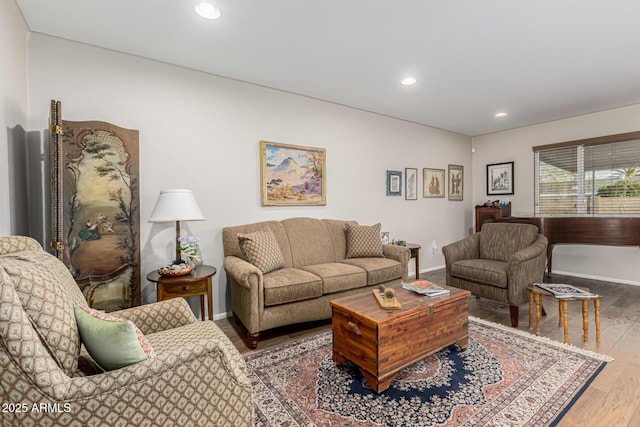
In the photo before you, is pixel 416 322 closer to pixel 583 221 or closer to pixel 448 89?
pixel 448 89

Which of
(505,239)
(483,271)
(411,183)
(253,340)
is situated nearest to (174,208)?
(253,340)

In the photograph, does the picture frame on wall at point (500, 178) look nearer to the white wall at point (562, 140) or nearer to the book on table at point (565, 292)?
the white wall at point (562, 140)

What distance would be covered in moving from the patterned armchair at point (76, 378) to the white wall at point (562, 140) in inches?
217

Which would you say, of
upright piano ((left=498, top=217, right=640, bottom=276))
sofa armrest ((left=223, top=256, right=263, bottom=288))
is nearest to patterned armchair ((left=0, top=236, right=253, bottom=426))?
sofa armrest ((left=223, top=256, right=263, bottom=288))

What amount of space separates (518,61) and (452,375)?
111 inches

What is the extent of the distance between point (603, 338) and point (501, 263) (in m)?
1.01

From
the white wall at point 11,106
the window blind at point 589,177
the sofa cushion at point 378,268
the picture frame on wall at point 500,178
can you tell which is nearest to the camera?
the white wall at point 11,106

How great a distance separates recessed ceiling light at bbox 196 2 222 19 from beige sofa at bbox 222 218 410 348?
1.77 metres

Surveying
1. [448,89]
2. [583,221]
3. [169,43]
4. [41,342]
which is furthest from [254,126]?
[583,221]

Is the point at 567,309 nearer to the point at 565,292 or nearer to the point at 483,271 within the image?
the point at 565,292

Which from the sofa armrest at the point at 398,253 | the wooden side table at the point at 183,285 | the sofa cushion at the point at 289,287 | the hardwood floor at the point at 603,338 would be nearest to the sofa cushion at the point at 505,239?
the hardwood floor at the point at 603,338

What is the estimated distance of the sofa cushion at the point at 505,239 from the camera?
11.2ft

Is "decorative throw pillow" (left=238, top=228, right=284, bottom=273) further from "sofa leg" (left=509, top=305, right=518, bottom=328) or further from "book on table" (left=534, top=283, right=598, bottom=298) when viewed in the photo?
"book on table" (left=534, top=283, right=598, bottom=298)

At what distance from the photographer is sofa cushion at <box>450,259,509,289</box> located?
9.71ft
